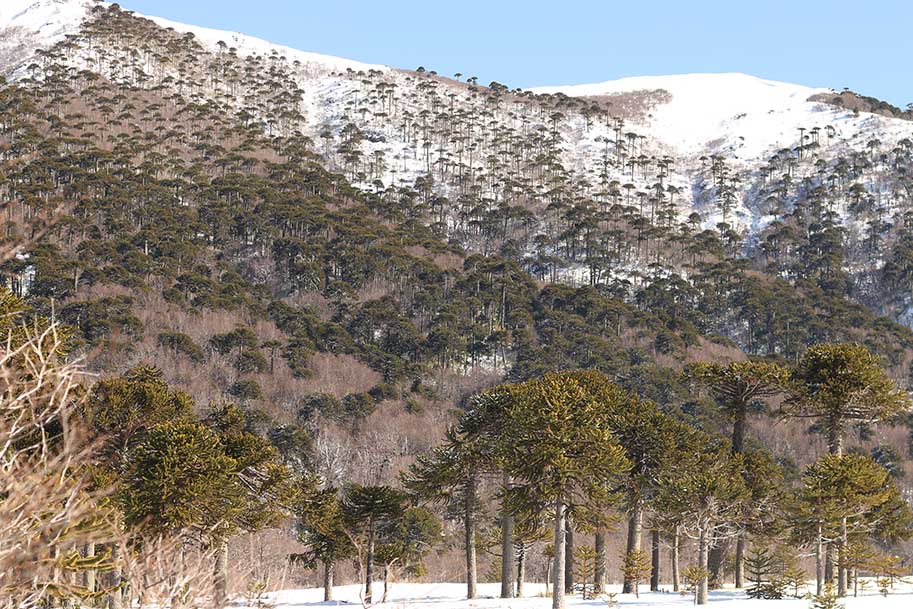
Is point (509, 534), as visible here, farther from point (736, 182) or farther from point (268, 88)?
point (268, 88)

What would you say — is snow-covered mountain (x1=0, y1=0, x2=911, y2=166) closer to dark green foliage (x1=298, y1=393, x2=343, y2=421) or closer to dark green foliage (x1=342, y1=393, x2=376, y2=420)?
dark green foliage (x1=342, y1=393, x2=376, y2=420)

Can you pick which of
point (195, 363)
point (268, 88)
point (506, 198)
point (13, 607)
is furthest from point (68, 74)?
point (13, 607)

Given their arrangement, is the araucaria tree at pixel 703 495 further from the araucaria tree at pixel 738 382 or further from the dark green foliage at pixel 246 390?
the dark green foliage at pixel 246 390

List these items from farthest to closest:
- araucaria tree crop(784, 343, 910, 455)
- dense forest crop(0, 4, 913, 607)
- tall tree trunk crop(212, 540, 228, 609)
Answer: araucaria tree crop(784, 343, 910, 455) < dense forest crop(0, 4, 913, 607) < tall tree trunk crop(212, 540, 228, 609)

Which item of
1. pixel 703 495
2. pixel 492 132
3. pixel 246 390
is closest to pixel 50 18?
pixel 492 132

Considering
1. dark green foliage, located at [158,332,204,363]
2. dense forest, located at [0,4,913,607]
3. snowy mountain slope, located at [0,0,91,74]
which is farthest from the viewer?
snowy mountain slope, located at [0,0,91,74]

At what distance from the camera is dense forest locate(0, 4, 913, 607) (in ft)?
93.6

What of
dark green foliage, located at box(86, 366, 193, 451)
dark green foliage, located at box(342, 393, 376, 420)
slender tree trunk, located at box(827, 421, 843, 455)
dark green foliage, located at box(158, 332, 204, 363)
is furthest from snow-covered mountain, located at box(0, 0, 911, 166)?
dark green foliage, located at box(86, 366, 193, 451)

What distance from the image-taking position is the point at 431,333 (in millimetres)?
96812

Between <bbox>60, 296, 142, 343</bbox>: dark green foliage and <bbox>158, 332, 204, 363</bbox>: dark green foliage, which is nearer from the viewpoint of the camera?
<bbox>60, 296, 142, 343</bbox>: dark green foliage

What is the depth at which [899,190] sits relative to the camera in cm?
14638

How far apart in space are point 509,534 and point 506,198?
11566 cm

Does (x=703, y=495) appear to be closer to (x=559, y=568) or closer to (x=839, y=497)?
(x=839, y=497)

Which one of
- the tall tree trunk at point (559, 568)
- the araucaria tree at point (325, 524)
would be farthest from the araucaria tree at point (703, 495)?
the araucaria tree at point (325, 524)
